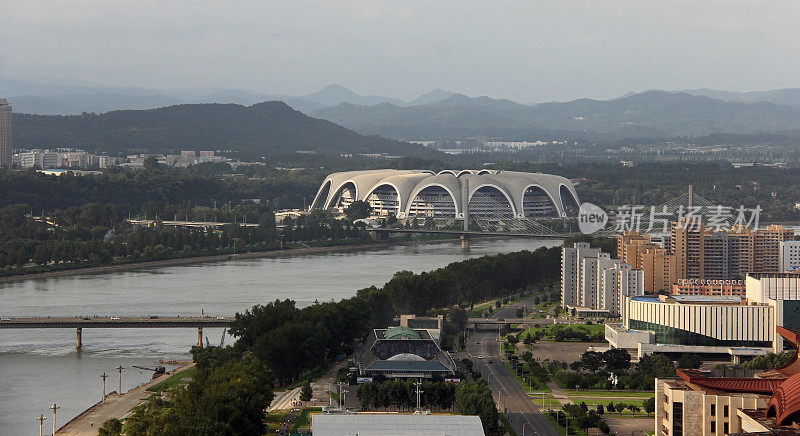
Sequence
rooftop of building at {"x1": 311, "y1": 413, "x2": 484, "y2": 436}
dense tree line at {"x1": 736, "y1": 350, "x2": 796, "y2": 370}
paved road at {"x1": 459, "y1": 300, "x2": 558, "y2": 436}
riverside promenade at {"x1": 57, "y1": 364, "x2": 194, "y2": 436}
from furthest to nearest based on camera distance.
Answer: dense tree line at {"x1": 736, "y1": 350, "x2": 796, "y2": 370}
paved road at {"x1": 459, "y1": 300, "x2": 558, "y2": 436}
riverside promenade at {"x1": 57, "y1": 364, "x2": 194, "y2": 436}
rooftop of building at {"x1": 311, "y1": 413, "x2": 484, "y2": 436}

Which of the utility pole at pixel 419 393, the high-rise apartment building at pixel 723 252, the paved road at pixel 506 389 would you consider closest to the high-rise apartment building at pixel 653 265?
the high-rise apartment building at pixel 723 252

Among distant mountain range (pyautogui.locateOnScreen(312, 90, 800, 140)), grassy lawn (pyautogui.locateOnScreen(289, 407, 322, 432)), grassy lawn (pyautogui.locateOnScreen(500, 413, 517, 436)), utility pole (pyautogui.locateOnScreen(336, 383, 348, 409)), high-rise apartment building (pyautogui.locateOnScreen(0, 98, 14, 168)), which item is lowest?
grassy lawn (pyautogui.locateOnScreen(500, 413, 517, 436))

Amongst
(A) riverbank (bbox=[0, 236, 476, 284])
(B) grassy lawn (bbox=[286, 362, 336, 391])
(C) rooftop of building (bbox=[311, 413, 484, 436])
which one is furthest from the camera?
(A) riverbank (bbox=[0, 236, 476, 284])

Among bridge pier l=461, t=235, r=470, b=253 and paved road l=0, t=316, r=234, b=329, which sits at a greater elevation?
bridge pier l=461, t=235, r=470, b=253

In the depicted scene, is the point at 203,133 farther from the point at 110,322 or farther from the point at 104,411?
the point at 104,411

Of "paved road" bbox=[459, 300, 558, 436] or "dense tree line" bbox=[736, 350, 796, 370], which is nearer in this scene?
"paved road" bbox=[459, 300, 558, 436]

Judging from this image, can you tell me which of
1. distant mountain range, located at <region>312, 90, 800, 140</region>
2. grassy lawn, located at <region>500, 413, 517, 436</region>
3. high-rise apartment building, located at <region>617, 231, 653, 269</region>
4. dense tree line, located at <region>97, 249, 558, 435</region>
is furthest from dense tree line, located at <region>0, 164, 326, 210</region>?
distant mountain range, located at <region>312, 90, 800, 140</region>

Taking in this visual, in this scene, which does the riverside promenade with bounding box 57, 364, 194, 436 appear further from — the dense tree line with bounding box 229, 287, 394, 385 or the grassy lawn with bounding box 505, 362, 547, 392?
the grassy lawn with bounding box 505, 362, 547, 392
